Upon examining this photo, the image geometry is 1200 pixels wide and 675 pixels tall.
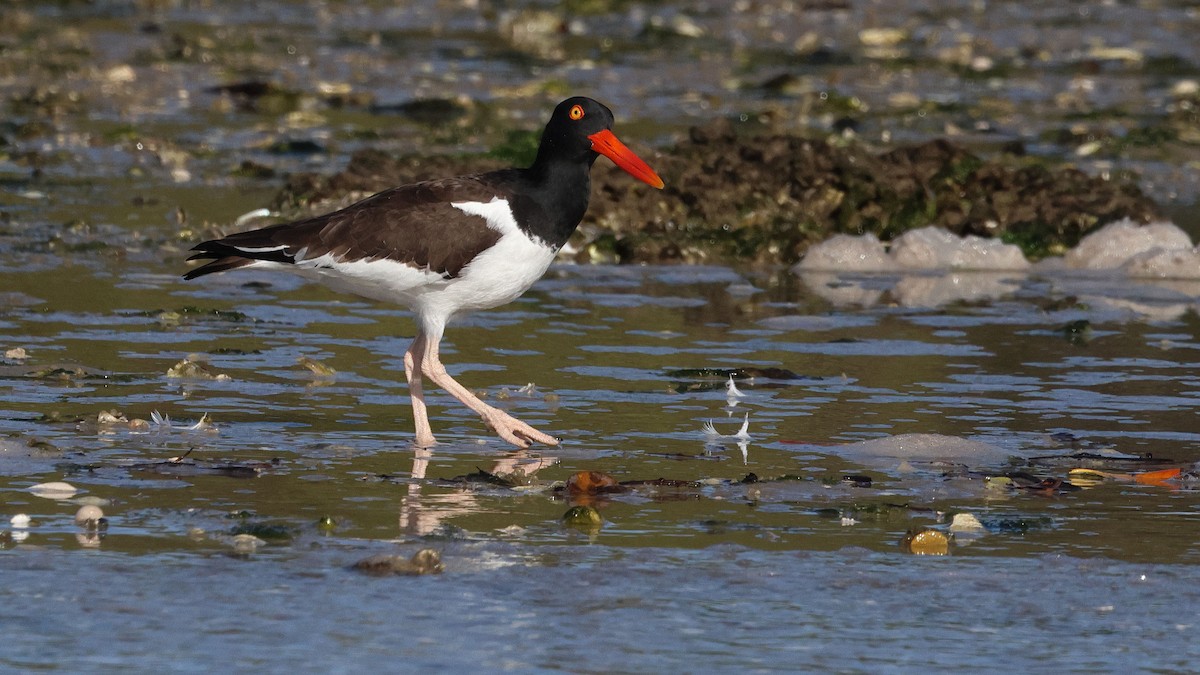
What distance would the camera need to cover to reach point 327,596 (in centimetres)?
571

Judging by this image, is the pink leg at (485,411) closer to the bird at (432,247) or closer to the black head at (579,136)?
the bird at (432,247)

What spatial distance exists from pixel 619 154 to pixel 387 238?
1.31 m

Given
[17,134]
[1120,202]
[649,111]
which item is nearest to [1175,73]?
[649,111]

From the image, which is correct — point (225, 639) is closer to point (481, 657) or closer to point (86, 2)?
point (481, 657)

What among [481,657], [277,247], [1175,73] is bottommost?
[481,657]

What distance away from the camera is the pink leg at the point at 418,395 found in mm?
8055

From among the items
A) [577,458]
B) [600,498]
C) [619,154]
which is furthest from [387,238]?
[600,498]

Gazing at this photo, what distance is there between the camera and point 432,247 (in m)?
8.55

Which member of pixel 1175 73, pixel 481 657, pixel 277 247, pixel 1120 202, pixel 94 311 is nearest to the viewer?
pixel 481 657

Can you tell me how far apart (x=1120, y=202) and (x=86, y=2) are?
1729cm

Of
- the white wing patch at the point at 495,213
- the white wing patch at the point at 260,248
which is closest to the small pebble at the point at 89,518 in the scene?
the white wing patch at the point at 260,248

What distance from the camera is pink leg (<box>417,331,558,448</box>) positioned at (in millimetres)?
8047

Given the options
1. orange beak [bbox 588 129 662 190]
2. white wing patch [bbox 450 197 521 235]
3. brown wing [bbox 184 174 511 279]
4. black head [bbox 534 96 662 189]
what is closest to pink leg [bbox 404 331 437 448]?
brown wing [bbox 184 174 511 279]

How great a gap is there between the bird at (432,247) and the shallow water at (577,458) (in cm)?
51
